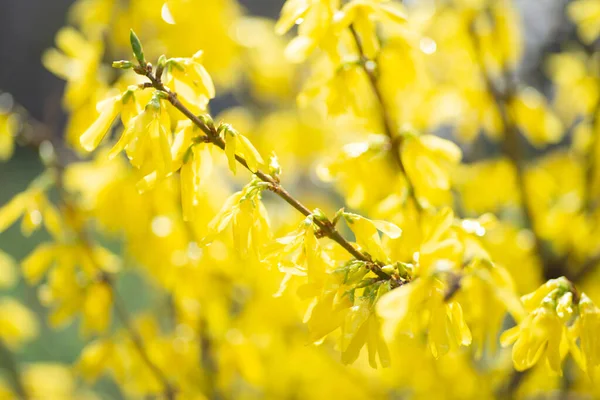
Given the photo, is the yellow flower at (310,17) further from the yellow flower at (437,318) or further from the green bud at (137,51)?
the yellow flower at (437,318)

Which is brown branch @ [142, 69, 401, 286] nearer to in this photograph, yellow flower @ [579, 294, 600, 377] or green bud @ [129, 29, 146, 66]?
green bud @ [129, 29, 146, 66]

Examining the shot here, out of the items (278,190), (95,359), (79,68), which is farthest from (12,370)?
(278,190)

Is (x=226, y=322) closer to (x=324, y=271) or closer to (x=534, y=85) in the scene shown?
(x=324, y=271)

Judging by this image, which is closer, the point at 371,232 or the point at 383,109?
the point at 371,232

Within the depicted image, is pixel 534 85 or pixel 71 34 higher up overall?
pixel 71 34

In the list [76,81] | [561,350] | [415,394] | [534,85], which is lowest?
[415,394]

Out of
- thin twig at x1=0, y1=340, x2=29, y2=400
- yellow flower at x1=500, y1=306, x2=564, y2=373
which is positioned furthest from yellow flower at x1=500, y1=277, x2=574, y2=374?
thin twig at x1=0, y1=340, x2=29, y2=400

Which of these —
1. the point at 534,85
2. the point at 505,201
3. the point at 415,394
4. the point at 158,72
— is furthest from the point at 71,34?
the point at 534,85

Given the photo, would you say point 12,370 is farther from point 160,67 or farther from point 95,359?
point 160,67

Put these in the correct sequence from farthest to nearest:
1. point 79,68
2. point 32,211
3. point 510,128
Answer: point 510,128, point 79,68, point 32,211

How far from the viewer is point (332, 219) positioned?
0.97 metres

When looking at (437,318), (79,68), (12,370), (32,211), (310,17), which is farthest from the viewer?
(12,370)

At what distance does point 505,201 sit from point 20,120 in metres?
1.41

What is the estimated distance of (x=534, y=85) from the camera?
3.02 metres
